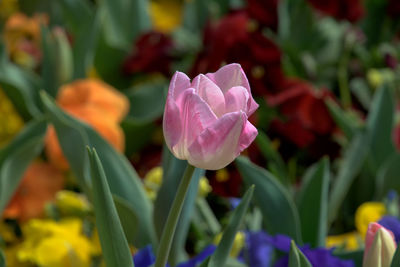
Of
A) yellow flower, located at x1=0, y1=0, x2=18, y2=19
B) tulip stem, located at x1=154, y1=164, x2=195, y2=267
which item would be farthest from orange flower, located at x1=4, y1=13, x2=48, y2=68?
tulip stem, located at x1=154, y1=164, x2=195, y2=267

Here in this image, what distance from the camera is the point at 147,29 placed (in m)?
1.25

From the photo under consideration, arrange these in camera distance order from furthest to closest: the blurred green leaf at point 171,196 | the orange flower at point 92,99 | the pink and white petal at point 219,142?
the orange flower at point 92,99
the blurred green leaf at point 171,196
the pink and white petal at point 219,142

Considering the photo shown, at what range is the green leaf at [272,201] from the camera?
610mm

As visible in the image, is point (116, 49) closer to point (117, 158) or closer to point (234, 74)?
point (117, 158)

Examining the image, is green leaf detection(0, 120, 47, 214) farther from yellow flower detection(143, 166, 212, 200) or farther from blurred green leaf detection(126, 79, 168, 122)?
blurred green leaf detection(126, 79, 168, 122)

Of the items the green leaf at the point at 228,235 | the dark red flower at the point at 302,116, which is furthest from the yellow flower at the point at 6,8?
the green leaf at the point at 228,235

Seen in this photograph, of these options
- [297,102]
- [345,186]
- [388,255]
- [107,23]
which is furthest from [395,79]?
[388,255]

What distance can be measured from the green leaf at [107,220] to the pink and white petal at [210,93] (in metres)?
0.07

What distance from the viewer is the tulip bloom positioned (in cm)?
45

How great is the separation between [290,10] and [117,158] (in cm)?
72

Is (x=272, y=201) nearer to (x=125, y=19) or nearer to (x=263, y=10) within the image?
(x=263, y=10)

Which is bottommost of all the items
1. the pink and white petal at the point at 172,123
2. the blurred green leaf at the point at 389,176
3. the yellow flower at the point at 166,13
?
the yellow flower at the point at 166,13

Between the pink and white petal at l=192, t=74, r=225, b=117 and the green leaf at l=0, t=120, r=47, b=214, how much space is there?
0.38m

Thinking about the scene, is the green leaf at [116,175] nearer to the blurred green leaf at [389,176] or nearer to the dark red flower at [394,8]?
the blurred green leaf at [389,176]
